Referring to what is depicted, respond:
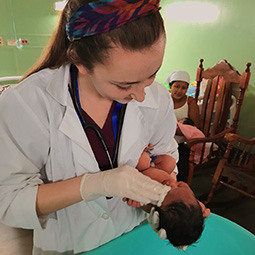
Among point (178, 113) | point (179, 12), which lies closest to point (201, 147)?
point (178, 113)

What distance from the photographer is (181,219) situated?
84 centimetres

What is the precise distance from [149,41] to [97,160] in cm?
45

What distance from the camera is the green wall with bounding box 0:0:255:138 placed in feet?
8.94

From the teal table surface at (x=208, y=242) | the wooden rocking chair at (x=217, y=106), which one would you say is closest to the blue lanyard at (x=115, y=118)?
the teal table surface at (x=208, y=242)

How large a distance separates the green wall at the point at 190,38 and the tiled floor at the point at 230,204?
32.0 inches

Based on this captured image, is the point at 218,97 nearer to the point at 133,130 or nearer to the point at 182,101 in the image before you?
the point at 182,101

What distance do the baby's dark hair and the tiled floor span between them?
1516 millimetres

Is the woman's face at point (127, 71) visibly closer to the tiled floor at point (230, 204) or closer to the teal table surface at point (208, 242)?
the teal table surface at point (208, 242)

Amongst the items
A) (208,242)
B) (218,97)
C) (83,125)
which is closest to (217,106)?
(218,97)

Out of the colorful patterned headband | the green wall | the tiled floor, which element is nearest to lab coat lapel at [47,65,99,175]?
the colorful patterned headband

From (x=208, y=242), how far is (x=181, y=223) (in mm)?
361

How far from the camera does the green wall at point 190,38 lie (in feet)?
8.94

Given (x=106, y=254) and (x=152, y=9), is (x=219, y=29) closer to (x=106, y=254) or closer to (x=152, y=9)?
(x=152, y=9)

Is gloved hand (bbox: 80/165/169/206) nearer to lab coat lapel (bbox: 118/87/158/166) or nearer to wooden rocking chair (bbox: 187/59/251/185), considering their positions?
lab coat lapel (bbox: 118/87/158/166)
